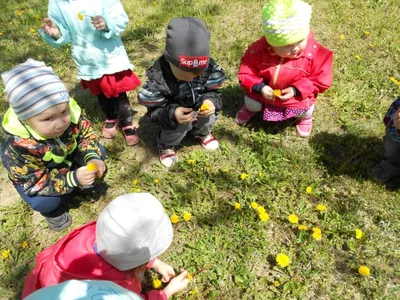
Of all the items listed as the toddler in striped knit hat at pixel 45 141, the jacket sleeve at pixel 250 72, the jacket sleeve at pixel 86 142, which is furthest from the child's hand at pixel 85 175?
the jacket sleeve at pixel 250 72

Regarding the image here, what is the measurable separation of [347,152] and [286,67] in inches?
36.4

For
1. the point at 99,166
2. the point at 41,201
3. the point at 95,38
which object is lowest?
the point at 41,201

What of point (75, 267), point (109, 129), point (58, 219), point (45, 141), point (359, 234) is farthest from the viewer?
point (109, 129)

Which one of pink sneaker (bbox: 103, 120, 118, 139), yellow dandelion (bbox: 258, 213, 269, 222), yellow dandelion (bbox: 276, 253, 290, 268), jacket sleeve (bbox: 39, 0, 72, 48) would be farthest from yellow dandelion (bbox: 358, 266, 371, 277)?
jacket sleeve (bbox: 39, 0, 72, 48)

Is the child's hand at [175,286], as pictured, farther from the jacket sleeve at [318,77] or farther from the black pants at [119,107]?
the jacket sleeve at [318,77]

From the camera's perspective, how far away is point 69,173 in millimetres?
2156

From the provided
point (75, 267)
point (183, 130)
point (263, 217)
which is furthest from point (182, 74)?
point (75, 267)

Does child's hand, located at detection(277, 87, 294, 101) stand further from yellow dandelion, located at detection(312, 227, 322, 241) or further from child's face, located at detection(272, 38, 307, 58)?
yellow dandelion, located at detection(312, 227, 322, 241)

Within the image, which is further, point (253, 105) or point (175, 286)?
point (253, 105)

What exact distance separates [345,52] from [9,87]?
11.7ft

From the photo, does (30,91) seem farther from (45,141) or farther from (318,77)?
(318,77)

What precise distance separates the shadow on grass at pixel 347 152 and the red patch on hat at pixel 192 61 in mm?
1365

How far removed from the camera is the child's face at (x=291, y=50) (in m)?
2.48

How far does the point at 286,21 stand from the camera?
7.51 feet
